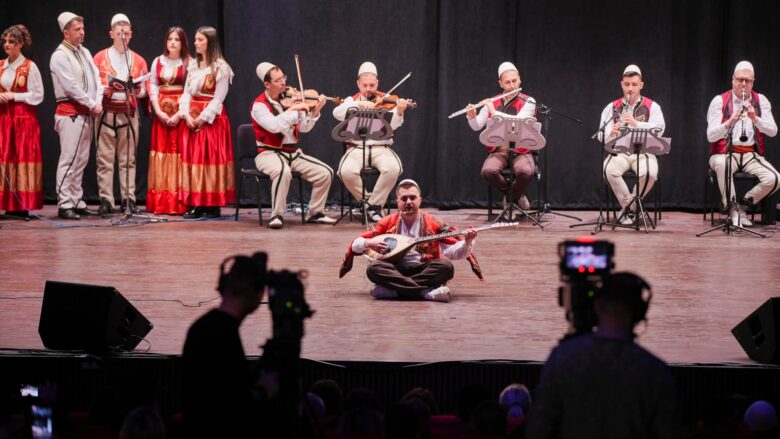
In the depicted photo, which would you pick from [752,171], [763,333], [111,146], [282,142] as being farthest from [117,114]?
[763,333]

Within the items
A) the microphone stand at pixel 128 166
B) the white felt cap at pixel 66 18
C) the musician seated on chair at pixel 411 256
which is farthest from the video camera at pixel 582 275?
the white felt cap at pixel 66 18

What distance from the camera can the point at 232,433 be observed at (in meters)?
2.94

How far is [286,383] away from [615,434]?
96cm

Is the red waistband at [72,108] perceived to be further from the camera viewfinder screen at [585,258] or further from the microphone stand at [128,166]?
the camera viewfinder screen at [585,258]

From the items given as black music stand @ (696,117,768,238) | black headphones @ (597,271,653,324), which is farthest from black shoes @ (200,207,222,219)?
black headphones @ (597,271,653,324)

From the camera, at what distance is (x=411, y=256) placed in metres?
6.34

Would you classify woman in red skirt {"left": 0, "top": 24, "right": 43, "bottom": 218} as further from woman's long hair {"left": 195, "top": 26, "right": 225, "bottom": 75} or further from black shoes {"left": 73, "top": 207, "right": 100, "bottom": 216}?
woman's long hair {"left": 195, "top": 26, "right": 225, "bottom": 75}

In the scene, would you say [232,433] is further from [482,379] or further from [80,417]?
[482,379]

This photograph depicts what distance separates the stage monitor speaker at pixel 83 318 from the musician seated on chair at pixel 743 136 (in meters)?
6.71

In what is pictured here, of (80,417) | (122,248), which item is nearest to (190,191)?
(122,248)

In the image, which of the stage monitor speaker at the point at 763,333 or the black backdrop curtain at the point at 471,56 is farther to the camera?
the black backdrop curtain at the point at 471,56

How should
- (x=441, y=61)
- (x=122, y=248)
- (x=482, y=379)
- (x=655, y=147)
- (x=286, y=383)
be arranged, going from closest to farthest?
(x=286, y=383)
(x=482, y=379)
(x=122, y=248)
(x=655, y=147)
(x=441, y=61)

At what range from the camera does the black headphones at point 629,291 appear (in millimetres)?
2826

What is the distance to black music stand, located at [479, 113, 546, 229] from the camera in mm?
9547
